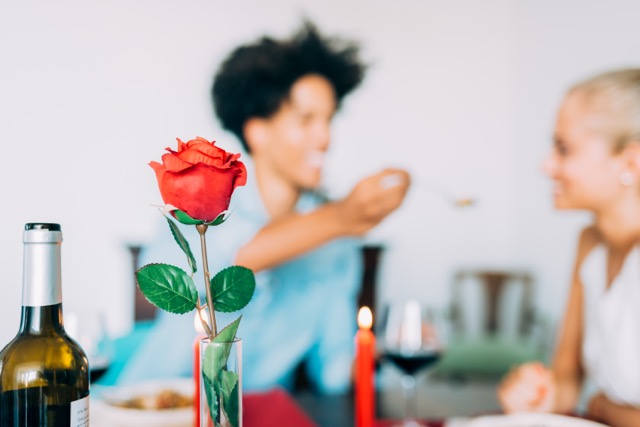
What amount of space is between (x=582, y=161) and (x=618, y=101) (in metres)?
0.17

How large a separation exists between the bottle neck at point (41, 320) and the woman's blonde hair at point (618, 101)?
4.25ft

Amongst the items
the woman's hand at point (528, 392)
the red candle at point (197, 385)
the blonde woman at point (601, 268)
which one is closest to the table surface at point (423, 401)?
the woman's hand at point (528, 392)

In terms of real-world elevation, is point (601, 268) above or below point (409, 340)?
above

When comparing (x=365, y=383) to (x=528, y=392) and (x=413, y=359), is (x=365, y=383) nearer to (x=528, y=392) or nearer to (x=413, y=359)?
(x=413, y=359)

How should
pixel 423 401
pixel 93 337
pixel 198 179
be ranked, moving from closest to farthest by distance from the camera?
1. pixel 198 179
2. pixel 93 337
3. pixel 423 401

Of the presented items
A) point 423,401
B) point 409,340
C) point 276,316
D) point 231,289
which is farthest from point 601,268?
point 231,289

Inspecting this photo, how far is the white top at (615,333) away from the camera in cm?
131

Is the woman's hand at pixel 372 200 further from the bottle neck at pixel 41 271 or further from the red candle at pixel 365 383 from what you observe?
the bottle neck at pixel 41 271

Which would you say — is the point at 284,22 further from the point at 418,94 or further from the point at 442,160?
the point at 442,160

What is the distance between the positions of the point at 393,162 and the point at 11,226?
106 cm

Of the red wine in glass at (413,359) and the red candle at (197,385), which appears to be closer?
the red candle at (197,385)

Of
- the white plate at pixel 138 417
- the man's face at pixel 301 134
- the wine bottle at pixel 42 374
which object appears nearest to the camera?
the wine bottle at pixel 42 374

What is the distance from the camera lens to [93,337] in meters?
1.04

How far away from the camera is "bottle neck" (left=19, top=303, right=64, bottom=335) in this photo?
52 cm
